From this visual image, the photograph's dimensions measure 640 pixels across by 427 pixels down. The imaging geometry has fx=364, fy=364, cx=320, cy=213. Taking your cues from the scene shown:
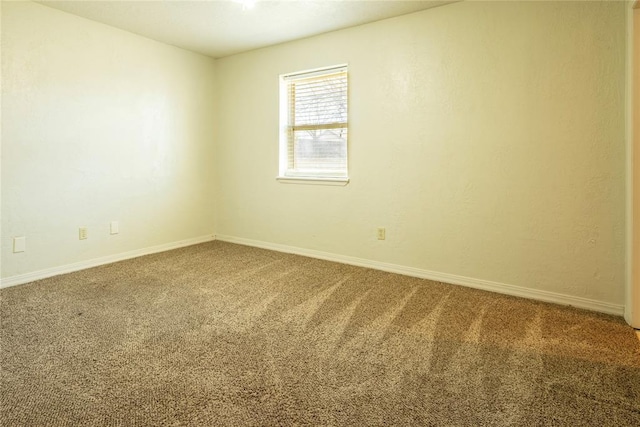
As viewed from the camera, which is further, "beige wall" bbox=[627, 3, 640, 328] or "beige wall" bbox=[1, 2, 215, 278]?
"beige wall" bbox=[1, 2, 215, 278]

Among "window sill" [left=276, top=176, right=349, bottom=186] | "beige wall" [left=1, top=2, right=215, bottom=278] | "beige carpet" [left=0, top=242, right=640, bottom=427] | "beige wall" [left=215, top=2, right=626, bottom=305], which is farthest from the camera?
"window sill" [left=276, top=176, right=349, bottom=186]

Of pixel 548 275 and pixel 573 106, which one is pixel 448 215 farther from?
pixel 573 106

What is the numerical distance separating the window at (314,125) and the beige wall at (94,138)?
1.13m

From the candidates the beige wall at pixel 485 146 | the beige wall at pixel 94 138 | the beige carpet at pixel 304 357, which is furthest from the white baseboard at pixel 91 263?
the beige wall at pixel 485 146

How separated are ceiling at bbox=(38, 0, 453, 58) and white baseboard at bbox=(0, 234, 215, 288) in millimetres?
2234

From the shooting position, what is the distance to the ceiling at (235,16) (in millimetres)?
2990

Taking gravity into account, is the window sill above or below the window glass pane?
below

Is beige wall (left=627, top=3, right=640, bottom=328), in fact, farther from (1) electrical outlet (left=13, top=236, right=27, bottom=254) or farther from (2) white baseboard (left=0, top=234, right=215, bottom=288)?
(1) electrical outlet (left=13, top=236, right=27, bottom=254)

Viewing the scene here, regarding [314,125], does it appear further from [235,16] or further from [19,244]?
[19,244]

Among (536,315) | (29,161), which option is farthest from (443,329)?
(29,161)

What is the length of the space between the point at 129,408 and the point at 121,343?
641 mm

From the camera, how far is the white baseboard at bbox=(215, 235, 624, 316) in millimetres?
2543

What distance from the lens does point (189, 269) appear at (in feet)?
11.3

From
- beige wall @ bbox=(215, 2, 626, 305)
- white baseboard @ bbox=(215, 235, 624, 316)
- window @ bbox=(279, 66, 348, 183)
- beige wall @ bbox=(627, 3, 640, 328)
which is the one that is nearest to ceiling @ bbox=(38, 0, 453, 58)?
beige wall @ bbox=(215, 2, 626, 305)
